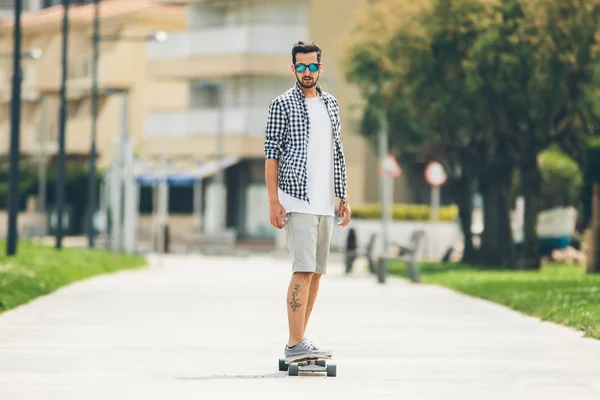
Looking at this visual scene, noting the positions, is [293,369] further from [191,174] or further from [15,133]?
[191,174]

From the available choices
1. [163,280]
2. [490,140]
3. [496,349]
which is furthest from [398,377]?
[490,140]

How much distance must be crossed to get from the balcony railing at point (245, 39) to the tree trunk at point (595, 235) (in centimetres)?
4270

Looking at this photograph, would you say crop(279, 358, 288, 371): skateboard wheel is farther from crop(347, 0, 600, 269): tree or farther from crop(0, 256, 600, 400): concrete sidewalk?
crop(347, 0, 600, 269): tree

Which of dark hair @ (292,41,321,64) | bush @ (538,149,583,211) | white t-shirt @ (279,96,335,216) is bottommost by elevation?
bush @ (538,149,583,211)

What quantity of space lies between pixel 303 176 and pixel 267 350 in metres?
3.00

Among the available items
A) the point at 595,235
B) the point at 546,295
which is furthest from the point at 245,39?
the point at 546,295

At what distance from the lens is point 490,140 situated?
152 ft

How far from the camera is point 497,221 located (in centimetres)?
4656

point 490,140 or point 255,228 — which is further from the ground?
point 490,140

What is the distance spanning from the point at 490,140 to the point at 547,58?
192 inches

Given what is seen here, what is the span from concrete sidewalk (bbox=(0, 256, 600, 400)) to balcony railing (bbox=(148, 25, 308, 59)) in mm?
53817

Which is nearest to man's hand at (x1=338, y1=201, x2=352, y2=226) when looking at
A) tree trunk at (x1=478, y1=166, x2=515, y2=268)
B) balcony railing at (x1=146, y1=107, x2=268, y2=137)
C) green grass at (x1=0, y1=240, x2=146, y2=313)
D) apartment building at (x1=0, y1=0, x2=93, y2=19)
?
green grass at (x1=0, y1=240, x2=146, y2=313)

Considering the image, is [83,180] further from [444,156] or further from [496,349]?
[496,349]

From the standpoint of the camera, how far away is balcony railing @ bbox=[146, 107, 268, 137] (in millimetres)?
79938
